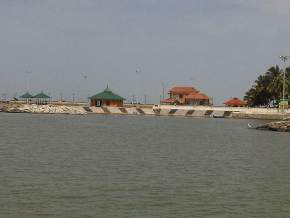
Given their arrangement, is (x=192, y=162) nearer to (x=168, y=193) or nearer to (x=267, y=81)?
(x=168, y=193)

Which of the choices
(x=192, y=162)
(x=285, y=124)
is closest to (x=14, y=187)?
(x=192, y=162)

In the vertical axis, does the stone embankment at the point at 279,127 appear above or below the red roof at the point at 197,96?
below

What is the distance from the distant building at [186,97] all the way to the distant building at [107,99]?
18.1 meters

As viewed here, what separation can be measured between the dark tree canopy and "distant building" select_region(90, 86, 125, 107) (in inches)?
1392

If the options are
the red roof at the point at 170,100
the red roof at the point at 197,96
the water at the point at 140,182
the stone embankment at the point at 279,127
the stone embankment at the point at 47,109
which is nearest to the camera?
the water at the point at 140,182

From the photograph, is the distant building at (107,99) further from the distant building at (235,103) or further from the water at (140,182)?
the water at (140,182)

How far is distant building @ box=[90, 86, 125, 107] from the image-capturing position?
167 metres

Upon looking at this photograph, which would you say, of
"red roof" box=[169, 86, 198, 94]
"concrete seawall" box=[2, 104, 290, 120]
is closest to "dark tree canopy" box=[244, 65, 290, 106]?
"concrete seawall" box=[2, 104, 290, 120]

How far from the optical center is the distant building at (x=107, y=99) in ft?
549

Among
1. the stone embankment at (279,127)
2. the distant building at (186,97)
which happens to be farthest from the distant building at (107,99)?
the stone embankment at (279,127)

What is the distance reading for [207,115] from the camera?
155375 millimetres

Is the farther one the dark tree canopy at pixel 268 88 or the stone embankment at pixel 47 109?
the stone embankment at pixel 47 109

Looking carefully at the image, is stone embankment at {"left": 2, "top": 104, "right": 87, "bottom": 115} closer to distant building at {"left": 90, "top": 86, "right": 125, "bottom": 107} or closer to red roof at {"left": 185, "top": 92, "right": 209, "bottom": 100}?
distant building at {"left": 90, "top": 86, "right": 125, "bottom": 107}

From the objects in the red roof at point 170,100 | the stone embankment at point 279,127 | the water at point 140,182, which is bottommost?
the water at point 140,182
